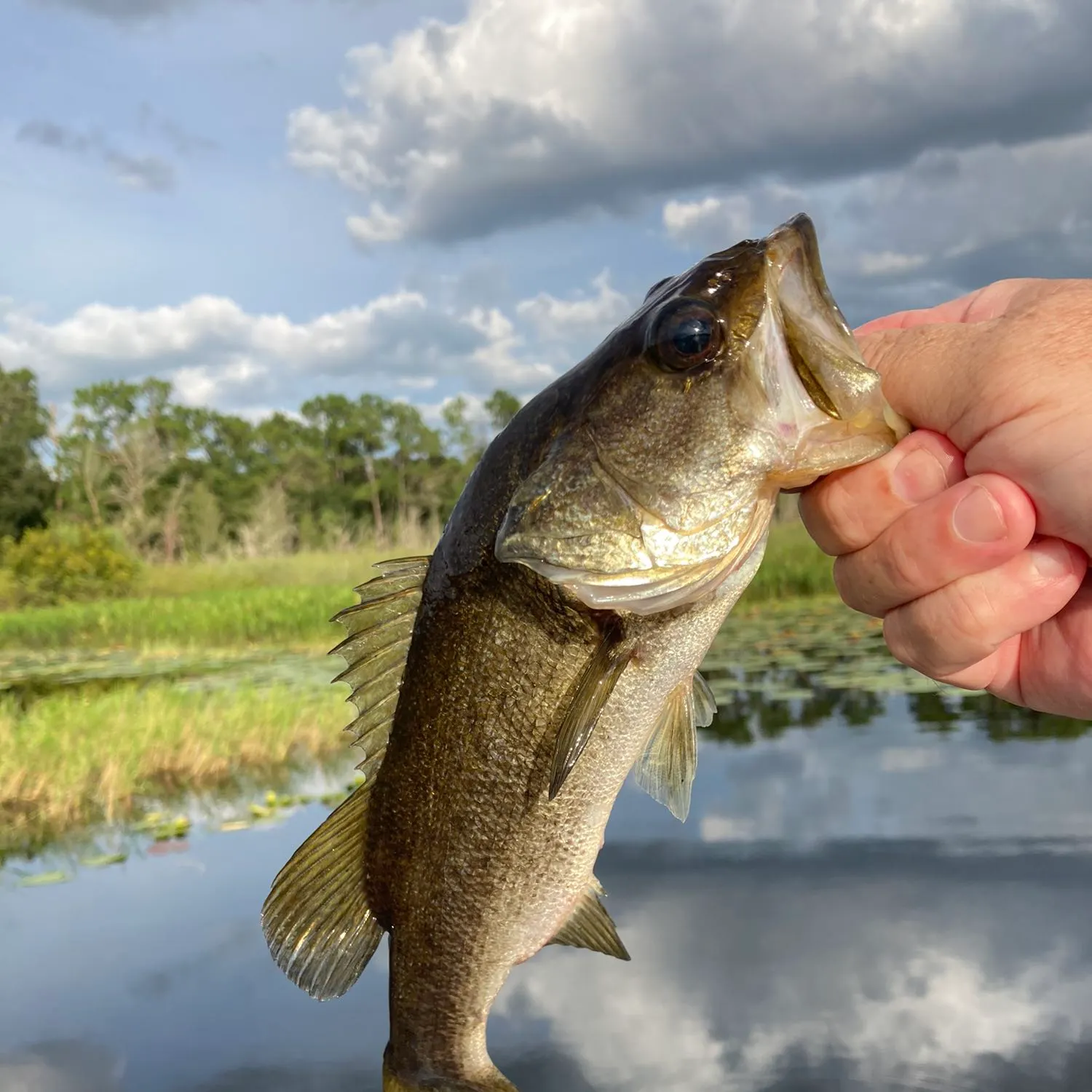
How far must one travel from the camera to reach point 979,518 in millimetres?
1650

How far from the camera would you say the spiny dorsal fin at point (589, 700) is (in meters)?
1.51

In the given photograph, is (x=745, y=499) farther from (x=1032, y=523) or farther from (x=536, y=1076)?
(x=536, y=1076)

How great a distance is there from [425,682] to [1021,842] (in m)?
7.96

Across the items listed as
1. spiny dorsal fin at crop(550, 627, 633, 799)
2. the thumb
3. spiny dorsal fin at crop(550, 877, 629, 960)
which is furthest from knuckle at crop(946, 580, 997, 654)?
spiny dorsal fin at crop(550, 877, 629, 960)

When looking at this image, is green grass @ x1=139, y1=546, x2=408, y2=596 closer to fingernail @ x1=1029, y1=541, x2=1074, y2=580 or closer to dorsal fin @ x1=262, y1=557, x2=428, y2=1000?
dorsal fin @ x1=262, y1=557, x2=428, y2=1000

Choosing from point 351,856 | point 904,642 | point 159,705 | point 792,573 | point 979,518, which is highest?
point 979,518

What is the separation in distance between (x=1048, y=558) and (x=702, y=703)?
0.75 metres

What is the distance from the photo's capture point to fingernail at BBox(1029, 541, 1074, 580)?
175 cm

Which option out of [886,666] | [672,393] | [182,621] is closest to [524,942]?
[672,393]

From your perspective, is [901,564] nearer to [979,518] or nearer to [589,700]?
[979,518]

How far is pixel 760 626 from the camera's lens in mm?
15234

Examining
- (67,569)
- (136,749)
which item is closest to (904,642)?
(136,749)

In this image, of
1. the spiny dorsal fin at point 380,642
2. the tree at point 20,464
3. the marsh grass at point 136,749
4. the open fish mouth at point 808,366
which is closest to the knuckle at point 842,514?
the open fish mouth at point 808,366

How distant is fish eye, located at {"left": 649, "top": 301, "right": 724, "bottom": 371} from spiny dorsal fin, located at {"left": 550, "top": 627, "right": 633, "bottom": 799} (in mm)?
486
